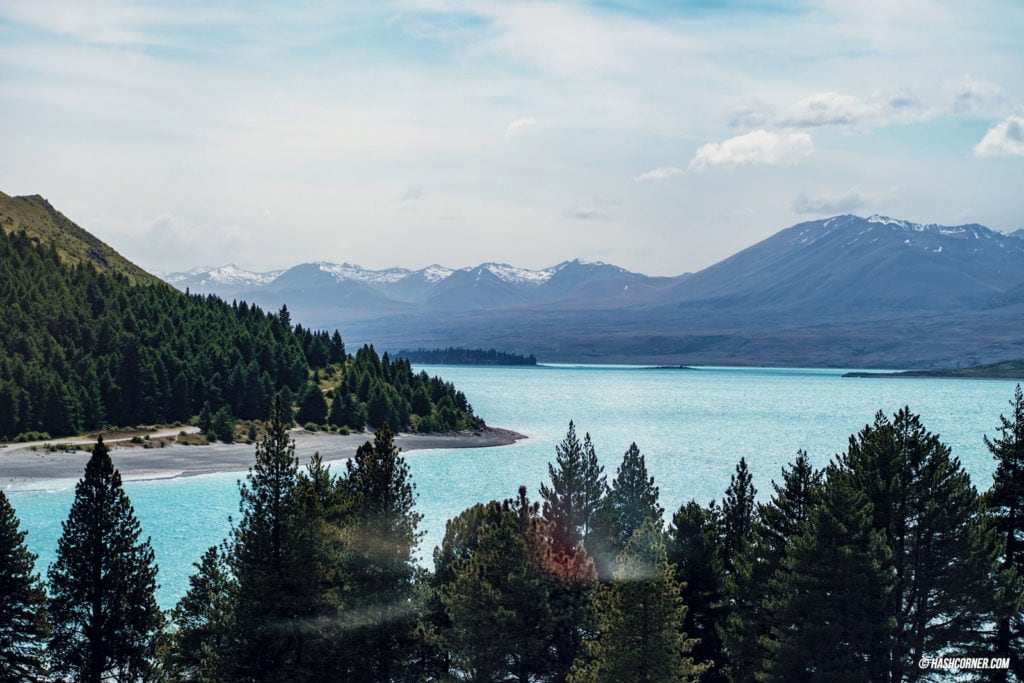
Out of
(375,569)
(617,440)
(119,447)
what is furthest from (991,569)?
(617,440)

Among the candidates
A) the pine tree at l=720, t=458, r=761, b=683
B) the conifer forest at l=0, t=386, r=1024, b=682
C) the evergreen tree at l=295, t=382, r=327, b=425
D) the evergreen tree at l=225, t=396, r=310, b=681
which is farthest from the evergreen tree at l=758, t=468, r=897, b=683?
the evergreen tree at l=295, t=382, r=327, b=425

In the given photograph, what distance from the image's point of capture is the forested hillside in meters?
144

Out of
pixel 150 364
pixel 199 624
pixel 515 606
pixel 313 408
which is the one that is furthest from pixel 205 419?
pixel 515 606

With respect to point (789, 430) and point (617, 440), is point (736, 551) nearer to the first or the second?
A: point (617, 440)

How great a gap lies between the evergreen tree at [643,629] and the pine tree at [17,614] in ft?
72.0

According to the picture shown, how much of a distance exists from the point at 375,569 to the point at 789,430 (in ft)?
543

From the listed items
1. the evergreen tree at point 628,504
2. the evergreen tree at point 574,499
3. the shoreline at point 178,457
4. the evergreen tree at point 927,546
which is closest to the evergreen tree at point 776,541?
the evergreen tree at point 927,546

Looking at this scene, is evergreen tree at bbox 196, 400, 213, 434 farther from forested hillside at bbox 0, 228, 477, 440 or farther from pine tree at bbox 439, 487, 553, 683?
pine tree at bbox 439, 487, 553, 683

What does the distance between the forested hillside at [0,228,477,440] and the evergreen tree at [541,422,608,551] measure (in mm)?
107867

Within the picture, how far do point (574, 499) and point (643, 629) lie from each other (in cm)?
1354

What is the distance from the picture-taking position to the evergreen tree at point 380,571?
4109 centimetres

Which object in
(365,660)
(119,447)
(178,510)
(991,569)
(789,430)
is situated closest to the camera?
(991,569)

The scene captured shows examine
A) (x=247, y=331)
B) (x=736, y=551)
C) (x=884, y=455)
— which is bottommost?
(x=736, y=551)

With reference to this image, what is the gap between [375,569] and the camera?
41469 mm
